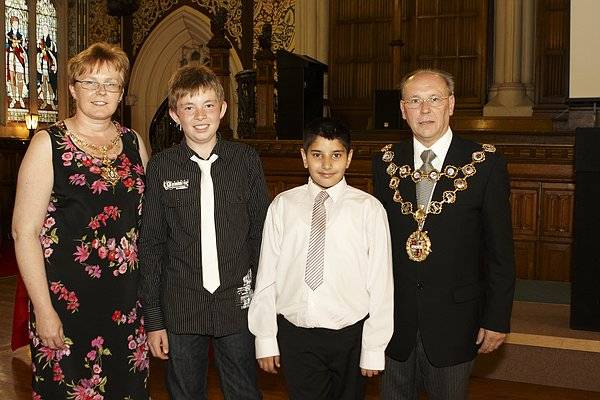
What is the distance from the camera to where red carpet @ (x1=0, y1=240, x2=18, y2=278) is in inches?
299

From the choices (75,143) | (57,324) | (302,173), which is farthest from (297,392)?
(302,173)

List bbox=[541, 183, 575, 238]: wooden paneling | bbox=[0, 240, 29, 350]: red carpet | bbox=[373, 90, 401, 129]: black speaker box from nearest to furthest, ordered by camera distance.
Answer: bbox=[0, 240, 29, 350]: red carpet → bbox=[541, 183, 575, 238]: wooden paneling → bbox=[373, 90, 401, 129]: black speaker box

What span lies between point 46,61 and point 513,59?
7005 mm

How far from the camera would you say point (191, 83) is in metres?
2.25

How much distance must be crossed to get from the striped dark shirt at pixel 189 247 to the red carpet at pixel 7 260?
5418mm

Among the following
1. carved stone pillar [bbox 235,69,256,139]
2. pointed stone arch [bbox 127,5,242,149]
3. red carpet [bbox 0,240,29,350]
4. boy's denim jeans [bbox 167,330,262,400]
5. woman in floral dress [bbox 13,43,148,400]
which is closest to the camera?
woman in floral dress [bbox 13,43,148,400]

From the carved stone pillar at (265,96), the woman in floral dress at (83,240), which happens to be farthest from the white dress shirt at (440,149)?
the carved stone pillar at (265,96)

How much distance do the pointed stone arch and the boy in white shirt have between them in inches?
346

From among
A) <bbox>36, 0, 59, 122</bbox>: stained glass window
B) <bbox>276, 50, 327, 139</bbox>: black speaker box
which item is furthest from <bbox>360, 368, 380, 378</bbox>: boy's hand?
<bbox>36, 0, 59, 122</bbox>: stained glass window

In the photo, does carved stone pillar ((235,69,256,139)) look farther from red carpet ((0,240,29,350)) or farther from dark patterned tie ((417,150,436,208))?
dark patterned tie ((417,150,436,208))

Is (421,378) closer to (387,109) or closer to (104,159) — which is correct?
(104,159)

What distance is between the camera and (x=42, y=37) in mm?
11555

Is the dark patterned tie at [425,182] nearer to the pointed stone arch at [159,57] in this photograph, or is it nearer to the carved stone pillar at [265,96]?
the carved stone pillar at [265,96]

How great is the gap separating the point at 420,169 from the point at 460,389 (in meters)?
0.67
